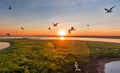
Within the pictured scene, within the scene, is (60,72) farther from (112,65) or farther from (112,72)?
(112,65)

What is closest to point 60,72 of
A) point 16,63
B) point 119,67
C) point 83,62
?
point 16,63

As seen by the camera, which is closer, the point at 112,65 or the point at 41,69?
the point at 41,69

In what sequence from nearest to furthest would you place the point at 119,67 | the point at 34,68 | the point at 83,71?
the point at 34,68 → the point at 83,71 → the point at 119,67

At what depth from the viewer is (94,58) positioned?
128 feet

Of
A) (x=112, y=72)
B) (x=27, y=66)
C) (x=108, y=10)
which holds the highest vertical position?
(x=108, y=10)

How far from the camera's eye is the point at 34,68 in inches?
983

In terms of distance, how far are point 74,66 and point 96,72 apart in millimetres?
3375

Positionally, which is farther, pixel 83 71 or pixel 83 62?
pixel 83 62

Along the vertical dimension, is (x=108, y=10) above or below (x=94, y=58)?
above

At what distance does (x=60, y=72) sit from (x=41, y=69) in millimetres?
2688

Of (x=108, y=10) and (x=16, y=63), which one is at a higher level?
(x=108, y=10)

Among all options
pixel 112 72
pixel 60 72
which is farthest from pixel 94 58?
pixel 60 72

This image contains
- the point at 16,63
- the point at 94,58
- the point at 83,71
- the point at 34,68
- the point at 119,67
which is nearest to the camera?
the point at 34,68

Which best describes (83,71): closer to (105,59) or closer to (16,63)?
(16,63)
